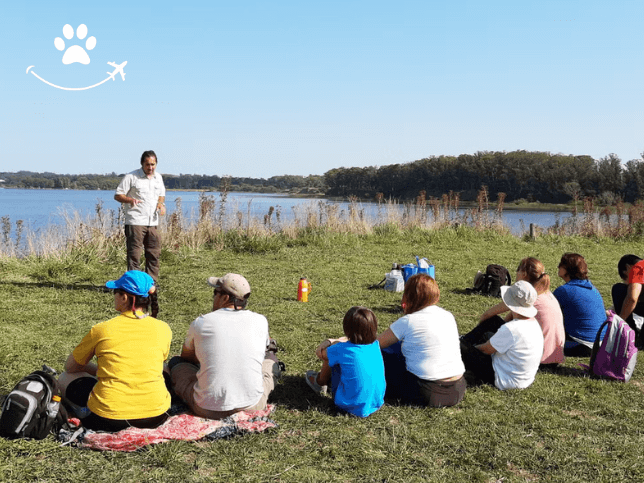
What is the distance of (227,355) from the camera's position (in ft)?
11.5

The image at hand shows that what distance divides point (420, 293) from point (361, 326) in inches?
21.3

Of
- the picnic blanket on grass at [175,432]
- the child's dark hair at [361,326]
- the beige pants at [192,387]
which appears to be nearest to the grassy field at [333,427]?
the picnic blanket on grass at [175,432]

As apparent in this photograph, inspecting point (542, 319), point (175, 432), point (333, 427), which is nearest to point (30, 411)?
point (175, 432)

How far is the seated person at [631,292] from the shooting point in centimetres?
523

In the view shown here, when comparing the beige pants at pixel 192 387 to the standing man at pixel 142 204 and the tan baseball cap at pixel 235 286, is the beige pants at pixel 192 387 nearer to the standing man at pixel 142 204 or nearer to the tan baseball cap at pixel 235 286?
the tan baseball cap at pixel 235 286

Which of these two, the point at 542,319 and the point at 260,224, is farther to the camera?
the point at 260,224

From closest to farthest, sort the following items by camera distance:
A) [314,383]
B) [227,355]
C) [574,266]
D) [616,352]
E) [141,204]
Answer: [227,355], [314,383], [616,352], [574,266], [141,204]

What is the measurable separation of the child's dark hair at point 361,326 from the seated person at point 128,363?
1.18 m

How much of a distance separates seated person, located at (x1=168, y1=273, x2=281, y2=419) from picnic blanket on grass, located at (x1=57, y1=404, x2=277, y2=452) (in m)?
0.08

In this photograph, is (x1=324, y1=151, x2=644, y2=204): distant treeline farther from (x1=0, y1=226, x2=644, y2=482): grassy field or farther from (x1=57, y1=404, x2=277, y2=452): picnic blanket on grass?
(x1=57, y1=404, x2=277, y2=452): picnic blanket on grass

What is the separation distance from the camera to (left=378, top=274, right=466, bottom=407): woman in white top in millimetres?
3918

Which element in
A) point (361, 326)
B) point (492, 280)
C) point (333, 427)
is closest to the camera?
point (333, 427)

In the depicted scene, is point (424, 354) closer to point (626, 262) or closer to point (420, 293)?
point (420, 293)

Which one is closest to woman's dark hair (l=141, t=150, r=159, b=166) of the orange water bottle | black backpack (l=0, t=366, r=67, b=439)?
the orange water bottle
